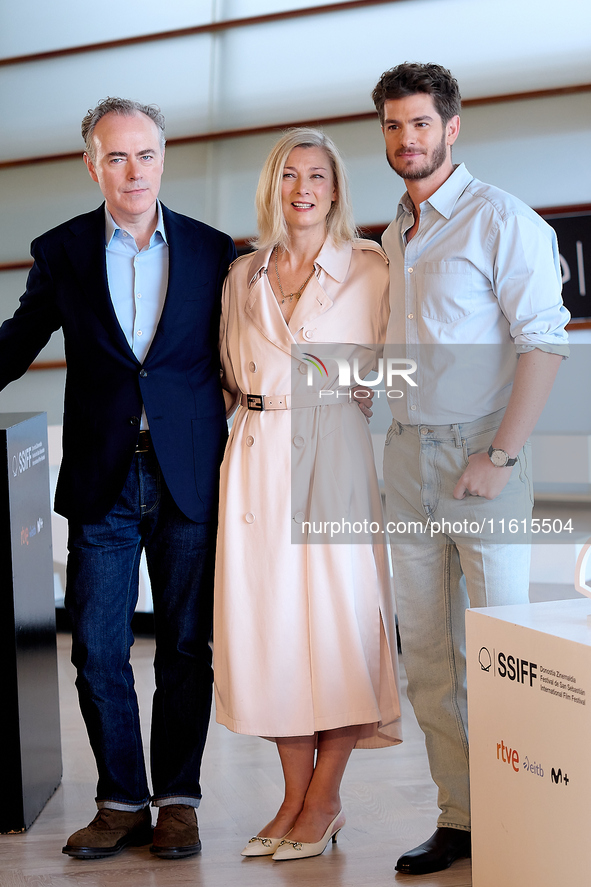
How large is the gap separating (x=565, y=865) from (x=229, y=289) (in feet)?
4.05

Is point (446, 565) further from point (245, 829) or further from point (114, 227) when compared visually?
point (114, 227)

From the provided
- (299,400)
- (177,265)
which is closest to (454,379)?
(299,400)

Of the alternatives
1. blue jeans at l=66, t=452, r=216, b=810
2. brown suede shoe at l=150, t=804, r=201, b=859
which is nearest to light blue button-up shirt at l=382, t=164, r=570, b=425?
blue jeans at l=66, t=452, r=216, b=810

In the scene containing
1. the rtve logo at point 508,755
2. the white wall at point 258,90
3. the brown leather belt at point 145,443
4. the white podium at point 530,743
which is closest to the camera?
the white podium at point 530,743

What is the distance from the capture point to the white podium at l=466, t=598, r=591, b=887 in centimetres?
124

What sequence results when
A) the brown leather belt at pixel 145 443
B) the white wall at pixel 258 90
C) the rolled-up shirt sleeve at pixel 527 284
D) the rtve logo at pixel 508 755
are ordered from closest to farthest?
the rtve logo at pixel 508 755 < the rolled-up shirt sleeve at pixel 527 284 < the brown leather belt at pixel 145 443 < the white wall at pixel 258 90

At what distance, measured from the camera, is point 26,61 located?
4.07 meters

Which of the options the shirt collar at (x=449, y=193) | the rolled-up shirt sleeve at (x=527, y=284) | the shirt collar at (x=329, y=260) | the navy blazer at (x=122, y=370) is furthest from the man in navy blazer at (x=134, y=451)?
the rolled-up shirt sleeve at (x=527, y=284)

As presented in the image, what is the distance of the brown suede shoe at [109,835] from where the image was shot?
1.82m

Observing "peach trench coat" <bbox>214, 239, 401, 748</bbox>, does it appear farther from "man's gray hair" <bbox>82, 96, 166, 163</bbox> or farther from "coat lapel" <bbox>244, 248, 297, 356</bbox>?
"man's gray hair" <bbox>82, 96, 166, 163</bbox>

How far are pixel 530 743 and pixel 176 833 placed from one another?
848mm

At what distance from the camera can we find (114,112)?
1.81 meters

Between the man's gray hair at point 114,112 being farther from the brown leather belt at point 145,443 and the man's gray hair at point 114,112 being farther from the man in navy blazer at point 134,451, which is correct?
the brown leather belt at point 145,443

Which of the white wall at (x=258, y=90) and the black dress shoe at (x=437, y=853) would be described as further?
the white wall at (x=258, y=90)
